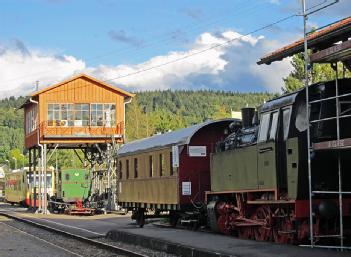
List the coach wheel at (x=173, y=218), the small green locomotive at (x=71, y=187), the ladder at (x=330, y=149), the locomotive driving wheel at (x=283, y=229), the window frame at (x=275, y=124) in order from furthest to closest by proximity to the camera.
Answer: the small green locomotive at (x=71, y=187) → the coach wheel at (x=173, y=218) → the window frame at (x=275, y=124) → the locomotive driving wheel at (x=283, y=229) → the ladder at (x=330, y=149)

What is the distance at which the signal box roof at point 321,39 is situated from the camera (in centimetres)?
1259

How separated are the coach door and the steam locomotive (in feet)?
0.07

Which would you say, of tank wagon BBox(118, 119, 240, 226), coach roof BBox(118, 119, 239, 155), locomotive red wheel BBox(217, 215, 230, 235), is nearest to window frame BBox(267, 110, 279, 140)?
locomotive red wheel BBox(217, 215, 230, 235)

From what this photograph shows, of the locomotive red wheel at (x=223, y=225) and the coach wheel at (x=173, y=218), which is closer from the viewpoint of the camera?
the locomotive red wheel at (x=223, y=225)

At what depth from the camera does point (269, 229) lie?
1496cm

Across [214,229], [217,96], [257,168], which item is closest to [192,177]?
[214,229]

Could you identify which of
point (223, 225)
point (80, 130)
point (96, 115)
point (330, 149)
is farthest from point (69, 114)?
point (330, 149)

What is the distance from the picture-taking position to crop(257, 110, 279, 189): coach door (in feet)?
46.9

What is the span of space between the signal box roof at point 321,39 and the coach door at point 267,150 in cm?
152

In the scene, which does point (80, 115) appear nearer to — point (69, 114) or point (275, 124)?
point (69, 114)

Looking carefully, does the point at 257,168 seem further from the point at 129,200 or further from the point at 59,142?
the point at 59,142

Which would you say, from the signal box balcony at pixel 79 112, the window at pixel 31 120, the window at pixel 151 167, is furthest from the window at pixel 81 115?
A: the window at pixel 151 167

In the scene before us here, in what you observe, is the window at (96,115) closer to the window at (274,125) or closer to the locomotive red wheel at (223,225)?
the locomotive red wheel at (223,225)

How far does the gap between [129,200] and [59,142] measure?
19.0 metres
